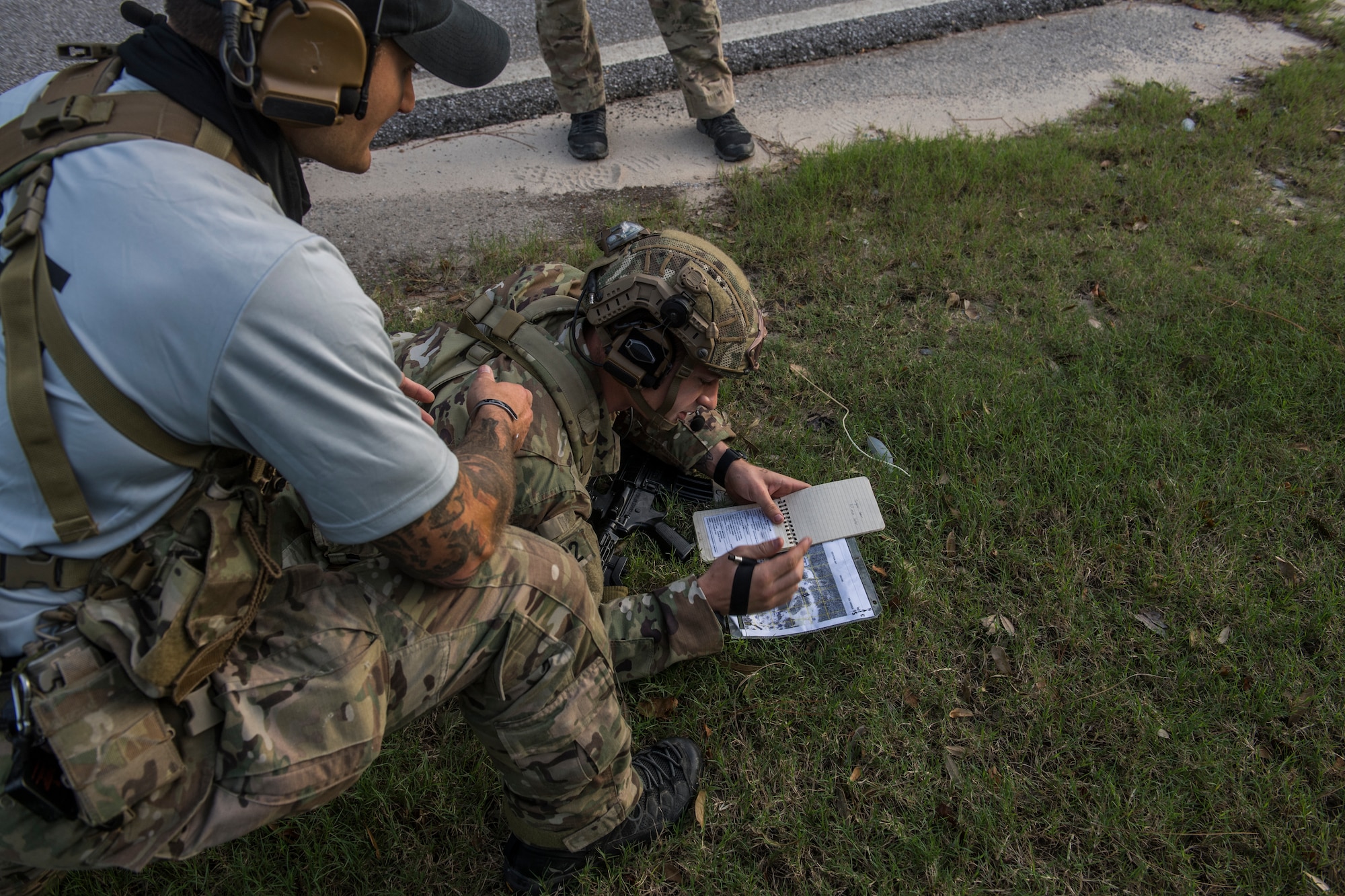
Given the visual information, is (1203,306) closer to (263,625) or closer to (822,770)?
(822,770)

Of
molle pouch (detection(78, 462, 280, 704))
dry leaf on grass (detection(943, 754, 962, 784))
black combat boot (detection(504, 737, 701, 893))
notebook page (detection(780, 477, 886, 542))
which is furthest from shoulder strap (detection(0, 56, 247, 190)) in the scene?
dry leaf on grass (detection(943, 754, 962, 784))

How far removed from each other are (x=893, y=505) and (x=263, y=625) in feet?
7.28

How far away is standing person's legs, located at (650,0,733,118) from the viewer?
482cm

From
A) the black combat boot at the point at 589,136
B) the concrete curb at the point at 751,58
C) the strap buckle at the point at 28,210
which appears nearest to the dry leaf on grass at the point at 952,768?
the strap buckle at the point at 28,210

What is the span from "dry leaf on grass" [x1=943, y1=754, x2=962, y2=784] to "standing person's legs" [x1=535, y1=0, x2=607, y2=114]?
13.0 feet

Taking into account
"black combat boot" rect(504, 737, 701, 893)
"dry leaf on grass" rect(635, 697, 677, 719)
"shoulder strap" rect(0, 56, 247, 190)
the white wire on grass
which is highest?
"shoulder strap" rect(0, 56, 247, 190)

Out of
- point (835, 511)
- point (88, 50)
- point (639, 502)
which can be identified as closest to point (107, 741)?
point (88, 50)

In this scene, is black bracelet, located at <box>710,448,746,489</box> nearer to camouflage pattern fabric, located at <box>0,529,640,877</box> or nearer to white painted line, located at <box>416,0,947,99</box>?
camouflage pattern fabric, located at <box>0,529,640,877</box>

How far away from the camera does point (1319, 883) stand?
87.4 inches

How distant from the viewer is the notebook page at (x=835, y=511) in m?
3.02

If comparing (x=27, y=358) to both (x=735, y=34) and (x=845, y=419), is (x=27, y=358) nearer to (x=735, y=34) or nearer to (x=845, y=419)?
(x=845, y=419)

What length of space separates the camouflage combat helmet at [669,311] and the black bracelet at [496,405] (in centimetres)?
46

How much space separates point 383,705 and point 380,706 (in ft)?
0.04

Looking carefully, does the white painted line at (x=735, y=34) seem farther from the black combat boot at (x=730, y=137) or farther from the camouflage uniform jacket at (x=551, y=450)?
the camouflage uniform jacket at (x=551, y=450)
